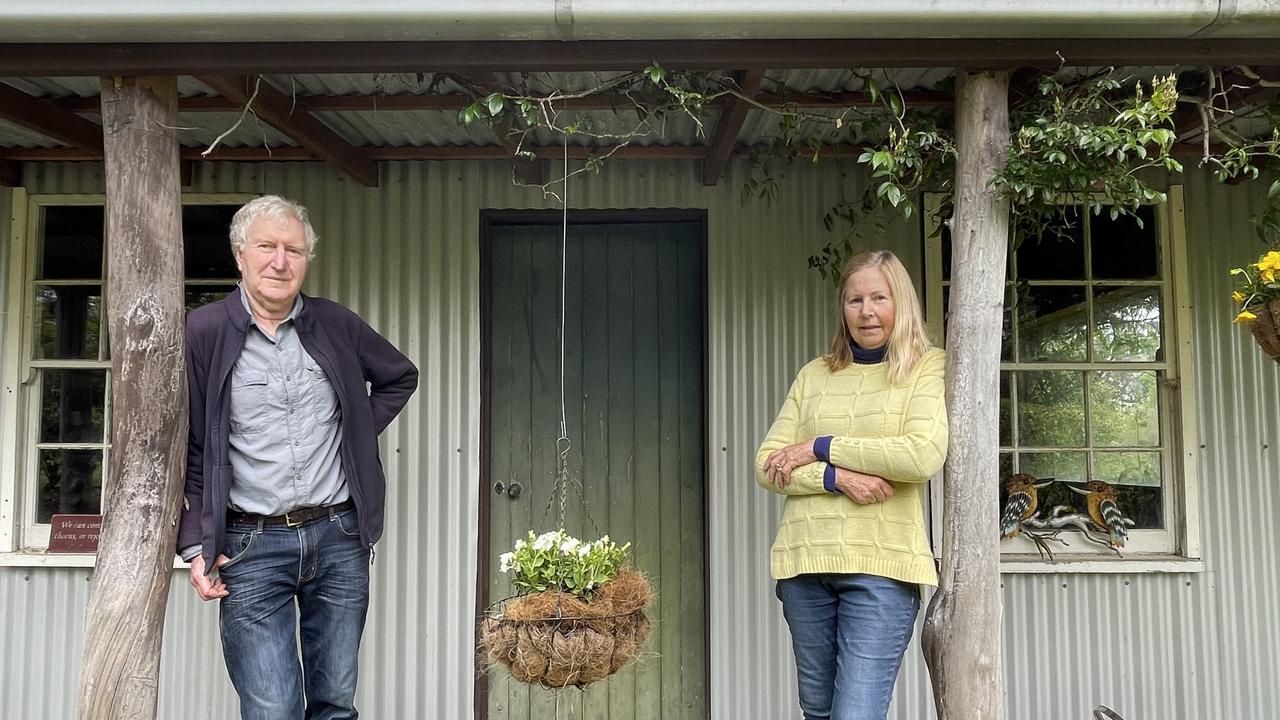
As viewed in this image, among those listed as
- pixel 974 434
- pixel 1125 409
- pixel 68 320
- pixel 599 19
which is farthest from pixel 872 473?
pixel 68 320

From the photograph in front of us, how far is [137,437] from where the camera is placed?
257 centimetres

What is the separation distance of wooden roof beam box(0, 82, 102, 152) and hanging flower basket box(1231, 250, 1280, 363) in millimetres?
4122

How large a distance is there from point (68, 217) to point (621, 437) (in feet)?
9.25

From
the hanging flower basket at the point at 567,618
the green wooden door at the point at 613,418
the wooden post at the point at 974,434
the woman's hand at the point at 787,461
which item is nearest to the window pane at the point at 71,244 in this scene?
the green wooden door at the point at 613,418

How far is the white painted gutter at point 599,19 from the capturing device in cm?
247

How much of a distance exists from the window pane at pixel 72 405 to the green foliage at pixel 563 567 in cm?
259

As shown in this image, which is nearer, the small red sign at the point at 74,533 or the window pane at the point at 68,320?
the small red sign at the point at 74,533

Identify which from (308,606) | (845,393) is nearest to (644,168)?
(845,393)

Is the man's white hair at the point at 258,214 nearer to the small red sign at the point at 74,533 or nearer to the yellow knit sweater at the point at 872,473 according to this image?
the yellow knit sweater at the point at 872,473

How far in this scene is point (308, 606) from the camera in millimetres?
2775

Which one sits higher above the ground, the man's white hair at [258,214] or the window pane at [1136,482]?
the man's white hair at [258,214]

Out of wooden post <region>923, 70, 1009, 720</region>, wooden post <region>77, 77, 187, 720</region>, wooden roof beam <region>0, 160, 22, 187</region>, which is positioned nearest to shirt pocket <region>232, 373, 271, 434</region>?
wooden post <region>77, 77, 187, 720</region>

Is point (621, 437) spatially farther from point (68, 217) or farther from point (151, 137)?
point (68, 217)

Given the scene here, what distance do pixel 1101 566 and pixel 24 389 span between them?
492 cm
